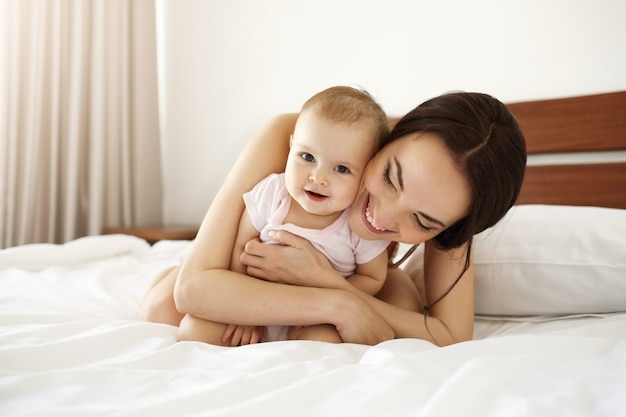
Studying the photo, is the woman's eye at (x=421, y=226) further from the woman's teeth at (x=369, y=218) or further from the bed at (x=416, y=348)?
the bed at (x=416, y=348)

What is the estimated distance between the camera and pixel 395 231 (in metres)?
1.25

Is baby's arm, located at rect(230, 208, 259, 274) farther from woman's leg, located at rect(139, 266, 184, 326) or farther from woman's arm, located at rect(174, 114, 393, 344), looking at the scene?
woman's leg, located at rect(139, 266, 184, 326)

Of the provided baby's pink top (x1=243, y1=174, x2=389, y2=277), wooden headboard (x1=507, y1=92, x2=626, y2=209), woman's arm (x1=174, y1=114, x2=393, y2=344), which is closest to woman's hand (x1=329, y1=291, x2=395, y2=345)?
woman's arm (x1=174, y1=114, x2=393, y2=344)

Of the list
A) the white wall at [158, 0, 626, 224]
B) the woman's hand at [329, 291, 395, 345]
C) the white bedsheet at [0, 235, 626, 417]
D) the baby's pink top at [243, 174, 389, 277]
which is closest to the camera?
the white bedsheet at [0, 235, 626, 417]

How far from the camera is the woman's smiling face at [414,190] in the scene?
1.13 m

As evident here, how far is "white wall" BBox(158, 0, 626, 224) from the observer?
2.14m

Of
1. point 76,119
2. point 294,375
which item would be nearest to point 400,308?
point 294,375

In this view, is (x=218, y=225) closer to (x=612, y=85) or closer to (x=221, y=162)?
(x=612, y=85)

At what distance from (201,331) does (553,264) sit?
927 millimetres

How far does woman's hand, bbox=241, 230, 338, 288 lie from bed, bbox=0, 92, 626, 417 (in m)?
0.19

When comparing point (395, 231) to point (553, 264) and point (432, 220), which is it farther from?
point (553, 264)

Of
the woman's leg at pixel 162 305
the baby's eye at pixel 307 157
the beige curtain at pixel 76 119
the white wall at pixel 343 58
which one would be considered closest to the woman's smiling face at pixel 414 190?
the baby's eye at pixel 307 157

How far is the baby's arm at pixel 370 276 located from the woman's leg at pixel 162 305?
0.47m

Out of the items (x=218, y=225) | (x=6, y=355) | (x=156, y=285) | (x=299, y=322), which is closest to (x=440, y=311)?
(x=299, y=322)
